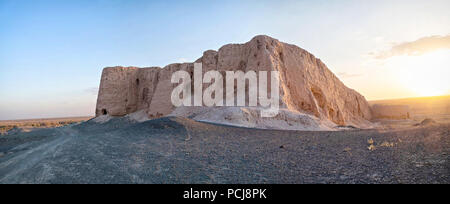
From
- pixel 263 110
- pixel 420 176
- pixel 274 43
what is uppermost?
pixel 274 43

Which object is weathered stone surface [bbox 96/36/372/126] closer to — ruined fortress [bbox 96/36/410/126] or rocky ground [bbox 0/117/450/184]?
ruined fortress [bbox 96/36/410/126]

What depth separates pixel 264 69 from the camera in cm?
1662

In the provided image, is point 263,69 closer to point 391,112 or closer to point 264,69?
point 264,69

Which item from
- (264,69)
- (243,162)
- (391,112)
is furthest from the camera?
(391,112)

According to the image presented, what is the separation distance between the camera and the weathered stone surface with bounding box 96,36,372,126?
58.5 feet

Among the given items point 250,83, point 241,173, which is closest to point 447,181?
point 241,173

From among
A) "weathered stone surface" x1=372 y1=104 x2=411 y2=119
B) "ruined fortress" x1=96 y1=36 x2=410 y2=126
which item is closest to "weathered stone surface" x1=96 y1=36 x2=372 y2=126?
"ruined fortress" x1=96 y1=36 x2=410 y2=126

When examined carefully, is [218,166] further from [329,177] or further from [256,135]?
[256,135]

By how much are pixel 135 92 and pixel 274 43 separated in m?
18.5

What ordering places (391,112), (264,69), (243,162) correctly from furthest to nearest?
(391,112), (264,69), (243,162)

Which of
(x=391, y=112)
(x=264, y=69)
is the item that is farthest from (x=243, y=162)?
(x=391, y=112)

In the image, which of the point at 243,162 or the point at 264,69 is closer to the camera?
the point at 243,162

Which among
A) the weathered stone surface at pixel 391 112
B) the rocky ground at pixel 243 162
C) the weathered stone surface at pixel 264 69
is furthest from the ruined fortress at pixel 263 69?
the rocky ground at pixel 243 162
